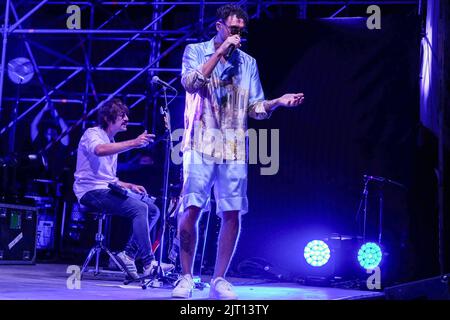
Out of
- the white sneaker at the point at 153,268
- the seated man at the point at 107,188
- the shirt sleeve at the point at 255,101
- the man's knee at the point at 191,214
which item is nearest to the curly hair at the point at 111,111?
the seated man at the point at 107,188

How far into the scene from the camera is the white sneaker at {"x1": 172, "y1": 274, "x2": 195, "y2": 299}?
3.66 meters

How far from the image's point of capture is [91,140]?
5.38 m

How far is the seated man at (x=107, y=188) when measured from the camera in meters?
5.26

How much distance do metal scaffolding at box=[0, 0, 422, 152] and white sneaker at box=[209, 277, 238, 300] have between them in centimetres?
562

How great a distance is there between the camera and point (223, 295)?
369cm

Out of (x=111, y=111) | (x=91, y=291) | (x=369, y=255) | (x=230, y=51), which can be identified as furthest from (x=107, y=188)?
(x=369, y=255)

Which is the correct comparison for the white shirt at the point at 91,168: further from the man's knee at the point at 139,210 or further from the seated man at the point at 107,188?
the man's knee at the point at 139,210

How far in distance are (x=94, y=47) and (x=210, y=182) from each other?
694 cm

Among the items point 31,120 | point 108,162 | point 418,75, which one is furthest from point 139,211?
point 31,120

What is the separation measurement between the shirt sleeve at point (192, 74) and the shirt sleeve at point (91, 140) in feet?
5.49

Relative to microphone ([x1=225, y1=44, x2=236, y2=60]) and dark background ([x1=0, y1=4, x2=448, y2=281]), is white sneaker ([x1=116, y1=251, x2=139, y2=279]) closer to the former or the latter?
dark background ([x1=0, y1=4, x2=448, y2=281])

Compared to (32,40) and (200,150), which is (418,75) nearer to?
(200,150)

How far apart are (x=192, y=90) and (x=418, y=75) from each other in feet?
11.6

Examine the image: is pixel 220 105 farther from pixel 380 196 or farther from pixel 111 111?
pixel 380 196
